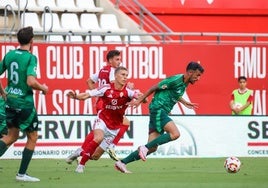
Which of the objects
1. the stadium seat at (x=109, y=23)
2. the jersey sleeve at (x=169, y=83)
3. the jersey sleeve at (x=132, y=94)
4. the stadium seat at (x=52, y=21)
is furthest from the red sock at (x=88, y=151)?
the stadium seat at (x=109, y=23)

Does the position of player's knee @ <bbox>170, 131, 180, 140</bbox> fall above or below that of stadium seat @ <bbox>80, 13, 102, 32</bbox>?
below

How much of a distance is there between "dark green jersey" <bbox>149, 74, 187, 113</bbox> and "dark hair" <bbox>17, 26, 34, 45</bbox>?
3.63m

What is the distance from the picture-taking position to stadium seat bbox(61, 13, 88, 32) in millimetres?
31033

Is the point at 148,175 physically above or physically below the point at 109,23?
below

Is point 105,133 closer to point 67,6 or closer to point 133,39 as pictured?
point 133,39

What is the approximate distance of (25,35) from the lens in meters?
16.2

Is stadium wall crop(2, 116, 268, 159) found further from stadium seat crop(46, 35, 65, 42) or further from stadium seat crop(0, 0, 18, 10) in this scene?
stadium seat crop(0, 0, 18, 10)

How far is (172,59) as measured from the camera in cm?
3027

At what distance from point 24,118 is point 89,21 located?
611 inches

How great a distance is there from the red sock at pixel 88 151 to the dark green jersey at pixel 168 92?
1.27m

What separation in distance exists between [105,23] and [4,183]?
16054 mm

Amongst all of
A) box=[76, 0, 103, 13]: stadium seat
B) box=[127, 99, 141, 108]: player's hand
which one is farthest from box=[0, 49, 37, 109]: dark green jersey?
box=[76, 0, 103, 13]: stadium seat

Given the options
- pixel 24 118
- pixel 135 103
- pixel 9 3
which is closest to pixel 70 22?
pixel 9 3

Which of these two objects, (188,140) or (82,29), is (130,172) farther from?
(82,29)
